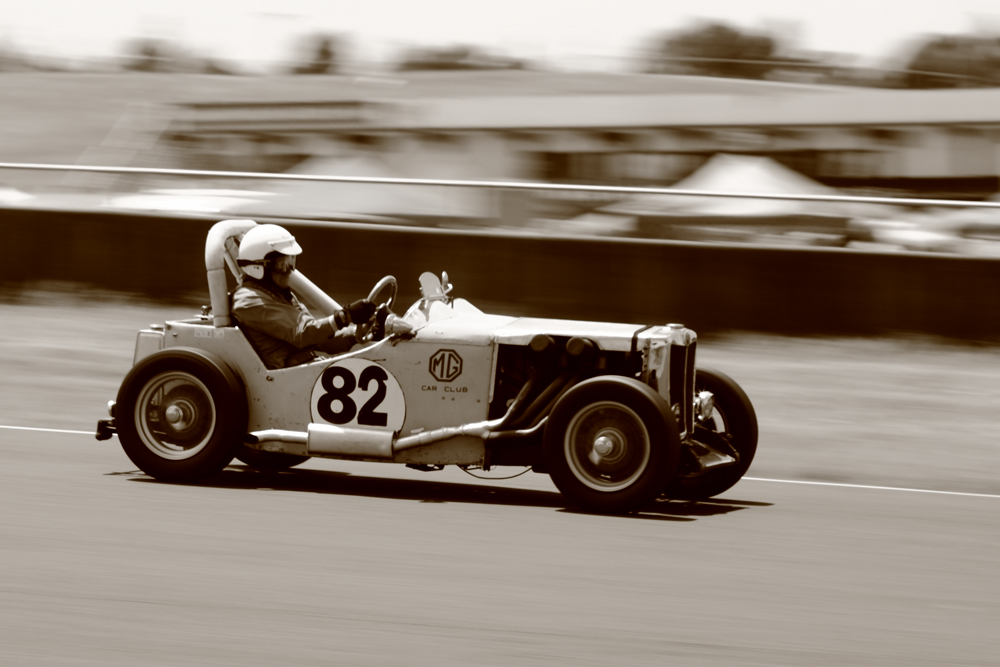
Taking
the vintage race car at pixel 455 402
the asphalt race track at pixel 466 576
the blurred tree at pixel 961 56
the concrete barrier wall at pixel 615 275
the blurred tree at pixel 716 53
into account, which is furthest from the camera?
the blurred tree at pixel 716 53

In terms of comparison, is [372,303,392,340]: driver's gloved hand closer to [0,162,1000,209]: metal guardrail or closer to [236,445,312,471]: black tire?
[236,445,312,471]: black tire

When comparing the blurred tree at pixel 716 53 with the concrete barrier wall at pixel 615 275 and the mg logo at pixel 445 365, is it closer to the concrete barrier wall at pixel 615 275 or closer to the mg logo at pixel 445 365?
the concrete barrier wall at pixel 615 275

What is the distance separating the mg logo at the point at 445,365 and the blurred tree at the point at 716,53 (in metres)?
35.1

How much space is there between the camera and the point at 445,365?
8070 mm

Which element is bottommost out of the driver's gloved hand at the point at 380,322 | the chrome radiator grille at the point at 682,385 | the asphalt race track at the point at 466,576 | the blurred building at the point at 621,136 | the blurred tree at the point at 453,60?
the asphalt race track at the point at 466,576

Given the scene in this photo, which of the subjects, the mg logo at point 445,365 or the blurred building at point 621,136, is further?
the blurred building at point 621,136

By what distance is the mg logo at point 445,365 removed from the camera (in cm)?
805

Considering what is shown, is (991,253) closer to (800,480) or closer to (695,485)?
(800,480)

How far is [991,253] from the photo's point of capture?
1392 cm

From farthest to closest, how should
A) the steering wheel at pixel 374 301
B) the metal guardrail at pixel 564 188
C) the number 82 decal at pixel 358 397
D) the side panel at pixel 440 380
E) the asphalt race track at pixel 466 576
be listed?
the metal guardrail at pixel 564 188
the steering wheel at pixel 374 301
the number 82 decal at pixel 358 397
the side panel at pixel 440 380
the asphalt race track at pixel 466 576

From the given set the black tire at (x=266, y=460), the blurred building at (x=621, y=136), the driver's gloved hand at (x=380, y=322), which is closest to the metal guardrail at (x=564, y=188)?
the blurred building at (x=621, y=136)

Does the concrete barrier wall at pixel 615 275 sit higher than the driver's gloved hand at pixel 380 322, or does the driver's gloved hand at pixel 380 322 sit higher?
the concrete barrier wall at pixel 615 275

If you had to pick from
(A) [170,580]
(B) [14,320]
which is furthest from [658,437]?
(B) [14,320]

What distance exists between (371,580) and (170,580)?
790 millimetres
